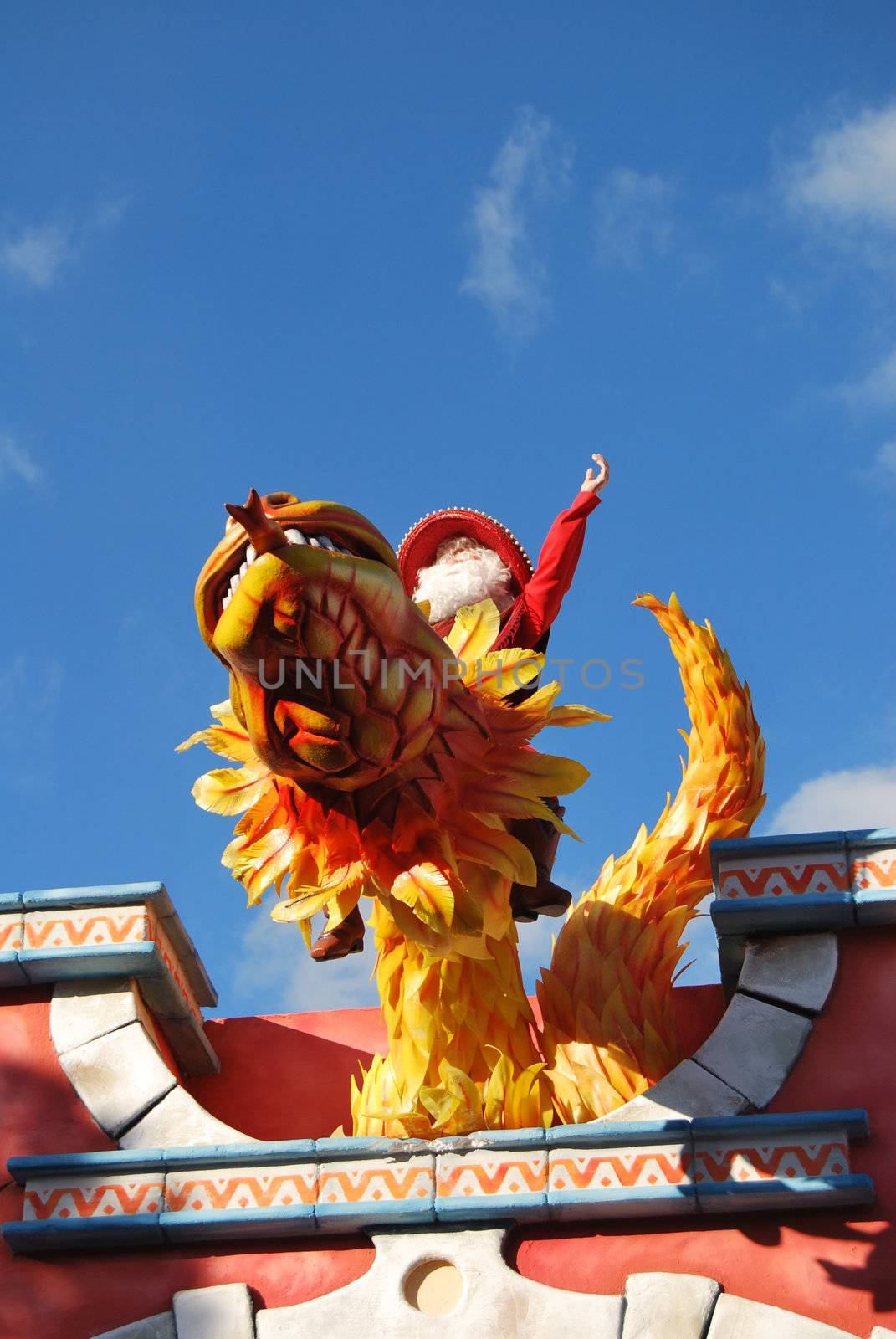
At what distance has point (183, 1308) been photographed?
5.51 m

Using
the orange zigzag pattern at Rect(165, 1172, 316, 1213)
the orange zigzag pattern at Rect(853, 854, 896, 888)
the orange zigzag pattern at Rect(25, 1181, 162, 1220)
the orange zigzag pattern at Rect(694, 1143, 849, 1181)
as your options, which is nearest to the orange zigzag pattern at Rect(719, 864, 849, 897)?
the orange zigzag pattern at Rect(853, 854, 896, 888)

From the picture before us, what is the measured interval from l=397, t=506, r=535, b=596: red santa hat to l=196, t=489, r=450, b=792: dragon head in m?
1.52

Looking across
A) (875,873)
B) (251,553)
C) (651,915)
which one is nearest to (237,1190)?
(651,915)

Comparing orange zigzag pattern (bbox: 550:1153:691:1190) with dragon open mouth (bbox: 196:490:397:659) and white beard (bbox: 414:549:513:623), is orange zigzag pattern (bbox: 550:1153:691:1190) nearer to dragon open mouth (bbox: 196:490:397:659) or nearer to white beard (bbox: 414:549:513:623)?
dragon open mouth (bbox: 196:490:397:659)

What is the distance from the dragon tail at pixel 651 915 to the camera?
6047mm

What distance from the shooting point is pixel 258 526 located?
514cm

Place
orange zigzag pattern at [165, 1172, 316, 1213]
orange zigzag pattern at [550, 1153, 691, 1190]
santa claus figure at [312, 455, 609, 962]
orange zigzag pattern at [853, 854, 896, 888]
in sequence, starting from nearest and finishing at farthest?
orange zigzag pattern at [550, 1153, 691, 1190]
orange zigzag pattern at [165, 1172, 316, 1213]
orange zigzag pattern at [853, 854, 896, 888]
santa claus figure at [312, 455, 609, 962]

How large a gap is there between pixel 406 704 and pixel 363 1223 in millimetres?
1537

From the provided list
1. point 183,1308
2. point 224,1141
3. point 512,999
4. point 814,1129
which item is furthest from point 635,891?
point 183,1308

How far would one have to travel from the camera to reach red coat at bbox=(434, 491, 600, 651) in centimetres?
691

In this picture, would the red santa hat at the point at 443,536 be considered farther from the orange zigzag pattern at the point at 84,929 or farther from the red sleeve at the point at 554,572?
the orange zigzag pattern at the point at 84,929

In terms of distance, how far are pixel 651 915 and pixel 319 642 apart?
1819 mm

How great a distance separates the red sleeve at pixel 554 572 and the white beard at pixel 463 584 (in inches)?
5.0

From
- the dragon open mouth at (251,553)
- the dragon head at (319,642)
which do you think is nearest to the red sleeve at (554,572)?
the dragon head at (319,642)
